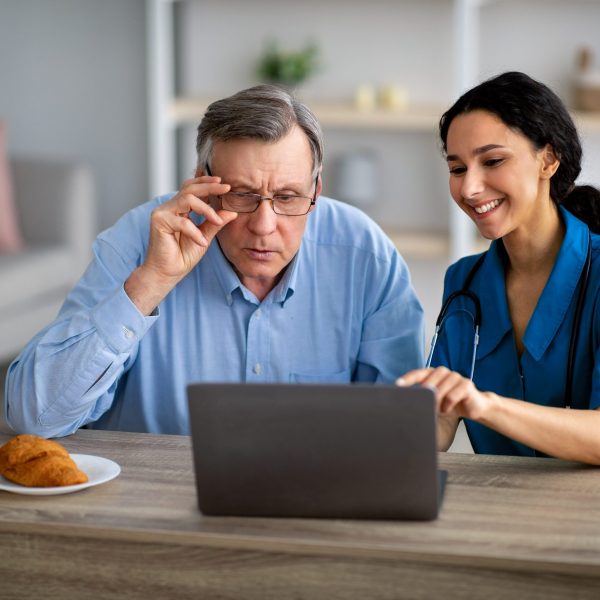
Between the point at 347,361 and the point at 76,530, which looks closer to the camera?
the point at 76,530

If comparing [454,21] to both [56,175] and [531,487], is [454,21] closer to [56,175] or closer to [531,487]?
[56,175]

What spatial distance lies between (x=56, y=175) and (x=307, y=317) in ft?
10.5

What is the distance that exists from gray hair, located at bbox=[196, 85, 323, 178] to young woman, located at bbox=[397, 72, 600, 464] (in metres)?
0.26

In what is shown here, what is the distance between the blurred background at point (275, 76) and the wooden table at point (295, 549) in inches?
126

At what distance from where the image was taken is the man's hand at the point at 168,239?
1863 mm

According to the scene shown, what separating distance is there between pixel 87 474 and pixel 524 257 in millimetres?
913

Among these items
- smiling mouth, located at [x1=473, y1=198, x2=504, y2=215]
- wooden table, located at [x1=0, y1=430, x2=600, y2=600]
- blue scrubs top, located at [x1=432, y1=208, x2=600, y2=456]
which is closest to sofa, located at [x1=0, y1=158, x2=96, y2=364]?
blue scrubs top, located at [x1=432, y1=208, x2=600, y2=456]

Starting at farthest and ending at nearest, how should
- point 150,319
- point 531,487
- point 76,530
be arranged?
point 150,319, point 531,487, point 76,530

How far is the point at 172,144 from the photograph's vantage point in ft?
17.6

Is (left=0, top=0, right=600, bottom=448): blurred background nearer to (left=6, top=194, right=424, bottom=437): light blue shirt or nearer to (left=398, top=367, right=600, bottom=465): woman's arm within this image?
(left=6, top=194, right=424, bottom=437): light blue shirt

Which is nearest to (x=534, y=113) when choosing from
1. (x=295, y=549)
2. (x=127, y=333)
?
(x=127, y=333)

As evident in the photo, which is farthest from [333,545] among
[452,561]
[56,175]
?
[56,175]

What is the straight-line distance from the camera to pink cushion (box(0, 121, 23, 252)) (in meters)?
4.87

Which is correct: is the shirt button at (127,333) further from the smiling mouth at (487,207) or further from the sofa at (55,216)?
the sofa at (55,216)
